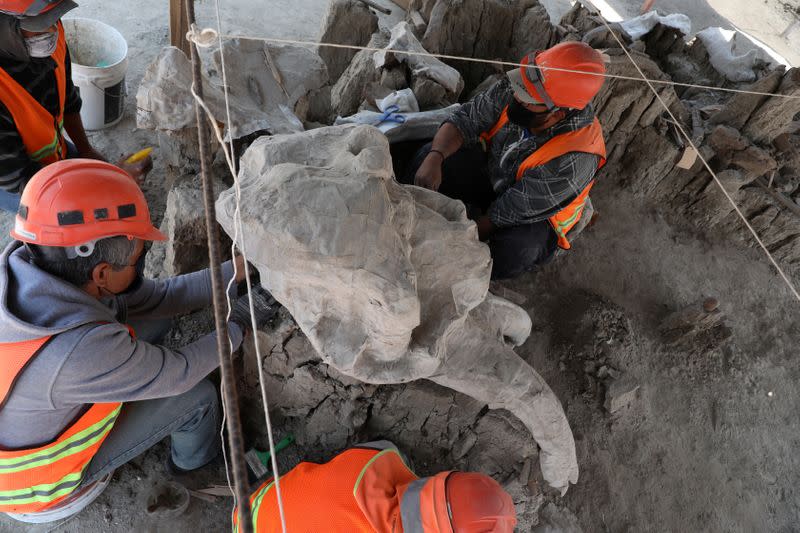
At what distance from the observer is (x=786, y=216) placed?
14.0 feet

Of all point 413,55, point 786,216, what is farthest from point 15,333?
point 786,216

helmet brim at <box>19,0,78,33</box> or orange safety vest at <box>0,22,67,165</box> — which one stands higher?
helmet brim at <box>19,0,78,33</box>

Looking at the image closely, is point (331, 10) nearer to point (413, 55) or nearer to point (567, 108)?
point (413, 55)

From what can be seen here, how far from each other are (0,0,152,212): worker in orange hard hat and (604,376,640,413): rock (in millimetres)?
3775

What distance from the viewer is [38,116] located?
2746mm

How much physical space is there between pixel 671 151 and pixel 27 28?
14.6ft

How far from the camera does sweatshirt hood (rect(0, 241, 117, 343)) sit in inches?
75.0

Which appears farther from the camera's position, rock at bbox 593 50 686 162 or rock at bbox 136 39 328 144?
rock at bbox 593 50 686 162

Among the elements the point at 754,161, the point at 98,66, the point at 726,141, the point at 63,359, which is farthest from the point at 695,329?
the point at 98,66

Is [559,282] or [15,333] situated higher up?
[15,333]

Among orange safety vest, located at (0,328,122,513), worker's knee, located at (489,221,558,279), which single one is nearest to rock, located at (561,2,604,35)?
worker's knee, located at (489,221,558,279)

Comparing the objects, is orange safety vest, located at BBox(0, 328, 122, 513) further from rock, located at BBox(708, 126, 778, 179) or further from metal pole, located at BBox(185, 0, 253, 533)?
rock, located at BBox(708, 126, 778, 179)

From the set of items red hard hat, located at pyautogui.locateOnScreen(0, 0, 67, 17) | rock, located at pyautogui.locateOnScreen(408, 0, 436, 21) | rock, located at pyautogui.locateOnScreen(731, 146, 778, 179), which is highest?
red hard hat, located at pyautogui.locateOnScreen(0, 0, 67, 17)

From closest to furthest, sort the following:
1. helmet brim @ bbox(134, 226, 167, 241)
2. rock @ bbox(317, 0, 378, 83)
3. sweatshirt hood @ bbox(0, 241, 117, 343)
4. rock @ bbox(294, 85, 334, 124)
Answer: sweatshirt hood @ bbox(0, 241, 117, 343) < helmet brim @ bbox(134, 226, 167, 241) < rock @ bbox(294, 85, 334, 124) < rock @ bbox(317, 0, 378, 83)
